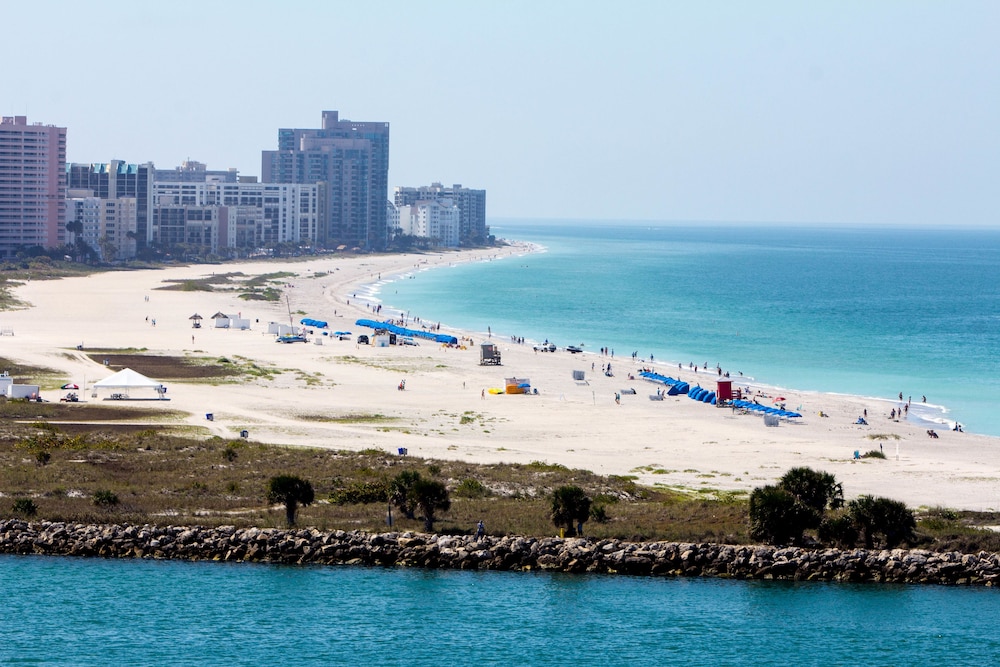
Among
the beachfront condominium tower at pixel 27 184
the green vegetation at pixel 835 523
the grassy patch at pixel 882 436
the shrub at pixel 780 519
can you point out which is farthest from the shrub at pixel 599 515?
the beachfront condominium tower at pixel 27 184

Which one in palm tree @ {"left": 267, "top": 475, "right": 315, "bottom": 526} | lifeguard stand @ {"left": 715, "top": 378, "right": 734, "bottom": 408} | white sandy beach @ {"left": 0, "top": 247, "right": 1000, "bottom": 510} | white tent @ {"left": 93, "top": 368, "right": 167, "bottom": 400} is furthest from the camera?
lifeguard stand @ {"left": 715, "top": 378, "right": 734, "bottom": 408}

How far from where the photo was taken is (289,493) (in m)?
39.8

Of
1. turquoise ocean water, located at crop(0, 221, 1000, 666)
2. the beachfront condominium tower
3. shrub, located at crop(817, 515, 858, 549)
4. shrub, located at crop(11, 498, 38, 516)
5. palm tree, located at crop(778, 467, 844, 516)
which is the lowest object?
turquoise ocean water, located at crop(0, 221, 1000, 666)

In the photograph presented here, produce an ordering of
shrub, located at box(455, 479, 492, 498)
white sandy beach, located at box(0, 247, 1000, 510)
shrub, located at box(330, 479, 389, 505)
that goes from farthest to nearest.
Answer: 1. white sandy beach, located at box(0, 247, 1000, 510)
2. shrub, located at box(455, 479, 492, 498)
3. shrub, located at box(330, 479, 389, 505)

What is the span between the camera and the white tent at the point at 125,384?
66375mm

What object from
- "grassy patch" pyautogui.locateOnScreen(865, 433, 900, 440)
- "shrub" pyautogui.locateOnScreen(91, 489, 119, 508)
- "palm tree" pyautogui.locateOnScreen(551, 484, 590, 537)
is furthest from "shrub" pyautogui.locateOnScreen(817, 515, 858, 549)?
"grassy patch" pyautogui.locateOnScreen(865, 433, 900, 440)

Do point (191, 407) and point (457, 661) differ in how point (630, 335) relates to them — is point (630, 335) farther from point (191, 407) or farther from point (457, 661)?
point (457, 661)

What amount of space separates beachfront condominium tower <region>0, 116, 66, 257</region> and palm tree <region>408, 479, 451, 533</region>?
162 m

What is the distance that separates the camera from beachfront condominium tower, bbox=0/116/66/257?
189250mm

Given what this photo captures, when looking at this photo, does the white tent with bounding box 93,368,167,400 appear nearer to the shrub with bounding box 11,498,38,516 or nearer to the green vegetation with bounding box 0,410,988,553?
the green vegetation with bounding box 0,410,988,553

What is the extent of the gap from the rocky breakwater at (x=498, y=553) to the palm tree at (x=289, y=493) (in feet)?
4.24

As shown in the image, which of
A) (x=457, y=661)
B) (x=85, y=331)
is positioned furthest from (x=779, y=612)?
(x=85, y=331)

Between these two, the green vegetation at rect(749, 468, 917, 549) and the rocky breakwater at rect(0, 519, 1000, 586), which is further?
the green vegetation at rect(749, 468, 917, 549)

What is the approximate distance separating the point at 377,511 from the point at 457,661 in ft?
33.8
